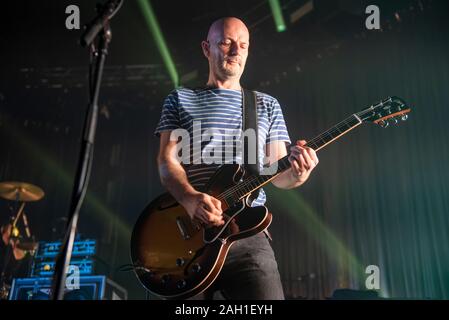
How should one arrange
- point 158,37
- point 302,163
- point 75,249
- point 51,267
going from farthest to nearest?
1. point 158,37
2. point 75,249
3. point 51,267
4. point 302,163

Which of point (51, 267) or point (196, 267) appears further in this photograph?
point (51, 267)

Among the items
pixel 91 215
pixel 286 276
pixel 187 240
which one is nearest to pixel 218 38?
pixel 187 240

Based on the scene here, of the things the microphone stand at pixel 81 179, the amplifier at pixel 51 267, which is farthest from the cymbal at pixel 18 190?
the microphone stand at pixel 81 179

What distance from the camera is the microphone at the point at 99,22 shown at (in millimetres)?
1729

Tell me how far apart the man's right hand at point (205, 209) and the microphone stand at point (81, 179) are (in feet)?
1.98

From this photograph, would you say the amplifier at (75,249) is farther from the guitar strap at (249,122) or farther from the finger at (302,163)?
the finger at (302,163)

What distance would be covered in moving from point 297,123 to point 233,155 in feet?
17.5

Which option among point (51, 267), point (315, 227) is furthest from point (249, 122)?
point (315, 227)

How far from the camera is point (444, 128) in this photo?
5848 millimetres

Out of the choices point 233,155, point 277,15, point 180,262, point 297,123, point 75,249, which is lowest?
point 180,262

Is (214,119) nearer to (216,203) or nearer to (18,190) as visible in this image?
(216,203)

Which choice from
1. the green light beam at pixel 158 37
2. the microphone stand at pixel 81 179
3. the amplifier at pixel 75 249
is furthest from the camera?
the green light beam at pixel 158 37

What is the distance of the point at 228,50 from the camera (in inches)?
98.5

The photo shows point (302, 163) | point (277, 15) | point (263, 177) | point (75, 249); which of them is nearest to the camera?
point (302, 163)
